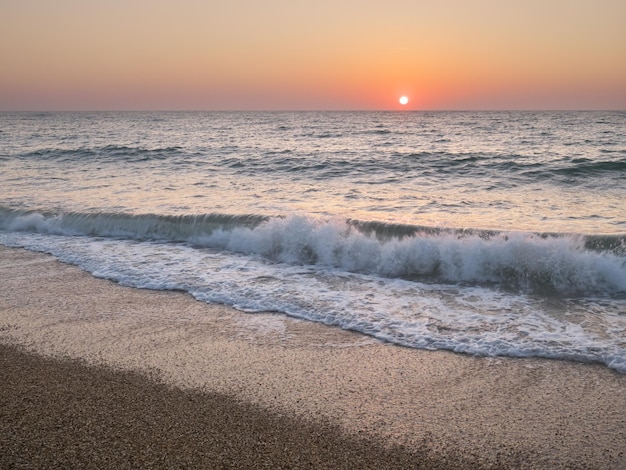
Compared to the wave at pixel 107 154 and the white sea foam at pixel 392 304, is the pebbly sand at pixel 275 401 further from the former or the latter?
the wave at pixel 107 154

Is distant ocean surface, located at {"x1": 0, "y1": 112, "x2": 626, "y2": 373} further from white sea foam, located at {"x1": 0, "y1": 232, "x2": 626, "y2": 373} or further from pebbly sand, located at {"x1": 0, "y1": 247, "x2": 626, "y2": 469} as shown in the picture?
pebbly sand, located at {"x1": 0, "y1": 247, "x2": 626, "y2": 469}

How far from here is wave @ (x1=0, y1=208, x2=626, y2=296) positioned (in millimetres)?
6934

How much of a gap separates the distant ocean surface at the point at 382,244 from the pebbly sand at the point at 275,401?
1.95 feet

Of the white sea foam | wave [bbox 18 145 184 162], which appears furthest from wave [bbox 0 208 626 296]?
wave [bbox 18 145 184 162]

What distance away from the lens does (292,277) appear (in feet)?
23.8

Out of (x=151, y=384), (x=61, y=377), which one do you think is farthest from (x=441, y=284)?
(x=61, y=377)

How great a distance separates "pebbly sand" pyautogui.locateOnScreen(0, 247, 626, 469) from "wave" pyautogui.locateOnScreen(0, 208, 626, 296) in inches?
104

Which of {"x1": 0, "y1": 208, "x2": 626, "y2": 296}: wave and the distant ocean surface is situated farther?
{"x1": 0, "y1": 208, "x2": 626, "y2": 296}: wave

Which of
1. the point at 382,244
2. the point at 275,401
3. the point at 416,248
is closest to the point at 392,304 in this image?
the point at 416,248

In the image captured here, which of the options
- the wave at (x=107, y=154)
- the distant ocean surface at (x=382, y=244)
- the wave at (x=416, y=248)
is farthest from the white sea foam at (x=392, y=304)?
the wave at (x=107, y=154)

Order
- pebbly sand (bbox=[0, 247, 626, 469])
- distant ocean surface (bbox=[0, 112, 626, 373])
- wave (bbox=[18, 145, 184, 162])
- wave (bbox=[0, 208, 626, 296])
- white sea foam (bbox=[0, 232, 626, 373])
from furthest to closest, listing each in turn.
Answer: wave (bbox=[18, 145, 184, 162]), wave (bbox=[0, 208, 626, 296]), distant ocean surface (bbox=[0, 112, 626, 373]), white sea foam (bbox=[0, 232, 626, 373]), pebbly sand (bbox=[0, 247, 626, 469])

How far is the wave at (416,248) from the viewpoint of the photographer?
6934mm

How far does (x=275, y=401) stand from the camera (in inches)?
147

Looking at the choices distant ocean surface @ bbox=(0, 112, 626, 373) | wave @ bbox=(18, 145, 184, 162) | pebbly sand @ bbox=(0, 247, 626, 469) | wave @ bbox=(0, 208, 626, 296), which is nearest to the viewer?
pebbly sand @ bbox=(0, 247, 626, 469)
